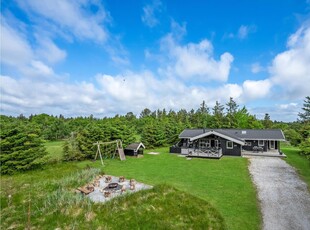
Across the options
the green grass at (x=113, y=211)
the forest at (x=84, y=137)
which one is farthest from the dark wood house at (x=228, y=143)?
the green grass at (x=113, y=211)

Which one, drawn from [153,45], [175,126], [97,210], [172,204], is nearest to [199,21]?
[153,45]

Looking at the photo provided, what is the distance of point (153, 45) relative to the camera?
59.2 feet

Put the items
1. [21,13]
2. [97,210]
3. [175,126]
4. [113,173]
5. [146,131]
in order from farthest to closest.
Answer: [175,126], [146,131], [113,173], [21,13], [97,210]

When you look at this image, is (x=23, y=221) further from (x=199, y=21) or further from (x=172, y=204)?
(x=199, y=21)

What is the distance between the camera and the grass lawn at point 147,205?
765 cm

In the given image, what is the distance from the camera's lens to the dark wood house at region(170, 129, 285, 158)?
21.1 metres

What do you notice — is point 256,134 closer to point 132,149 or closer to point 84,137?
point 132,149

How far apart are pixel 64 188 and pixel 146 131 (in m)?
17.4

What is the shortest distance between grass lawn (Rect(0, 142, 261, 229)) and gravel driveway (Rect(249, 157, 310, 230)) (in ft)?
1.67

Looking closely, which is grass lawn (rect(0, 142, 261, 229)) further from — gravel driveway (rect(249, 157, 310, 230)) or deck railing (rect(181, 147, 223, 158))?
deck railing (rect(181, 147, 223, 158))

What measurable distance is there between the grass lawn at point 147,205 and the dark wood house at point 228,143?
788 cm

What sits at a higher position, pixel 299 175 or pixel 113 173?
pixel 299 175

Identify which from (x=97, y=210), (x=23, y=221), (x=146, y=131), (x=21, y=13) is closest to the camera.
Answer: (x=23, y=221)

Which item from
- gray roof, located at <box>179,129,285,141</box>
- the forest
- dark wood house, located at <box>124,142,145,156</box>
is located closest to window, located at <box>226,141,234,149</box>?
gray roof, located at <box>179,129,285,141</box>
